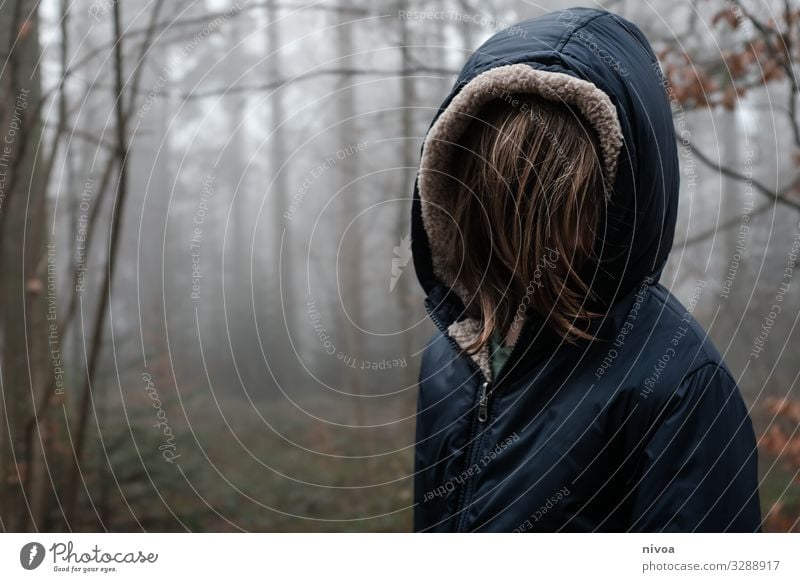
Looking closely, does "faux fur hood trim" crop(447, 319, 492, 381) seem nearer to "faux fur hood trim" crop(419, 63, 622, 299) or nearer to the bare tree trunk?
"faux fur hood trim" crop(419, 63, 622, 299)

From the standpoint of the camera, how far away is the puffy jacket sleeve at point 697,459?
760mm

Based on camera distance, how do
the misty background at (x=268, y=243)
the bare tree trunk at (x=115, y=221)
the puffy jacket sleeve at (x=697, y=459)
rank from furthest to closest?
the misty background at (x=268, y=243), the bare tree trunk at (x=115, y=221), the puffy jacket sleeve at (x=697, y=459)

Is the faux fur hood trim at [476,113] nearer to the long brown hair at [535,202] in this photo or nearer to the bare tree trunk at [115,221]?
the long brown hair at [535,202]

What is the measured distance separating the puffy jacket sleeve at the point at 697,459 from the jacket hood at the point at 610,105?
0.54 feet

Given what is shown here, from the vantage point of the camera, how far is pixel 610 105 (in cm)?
82

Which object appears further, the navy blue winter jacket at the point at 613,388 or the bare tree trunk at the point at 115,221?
the bare tree trunk at the point at 115,221

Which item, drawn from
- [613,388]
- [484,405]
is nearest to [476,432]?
[484,405]

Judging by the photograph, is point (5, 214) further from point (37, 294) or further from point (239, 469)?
point (239, 469)

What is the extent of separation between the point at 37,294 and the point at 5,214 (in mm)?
271

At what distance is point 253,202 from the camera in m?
10.7

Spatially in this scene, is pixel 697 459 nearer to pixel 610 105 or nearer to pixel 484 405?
pixel 484 405
